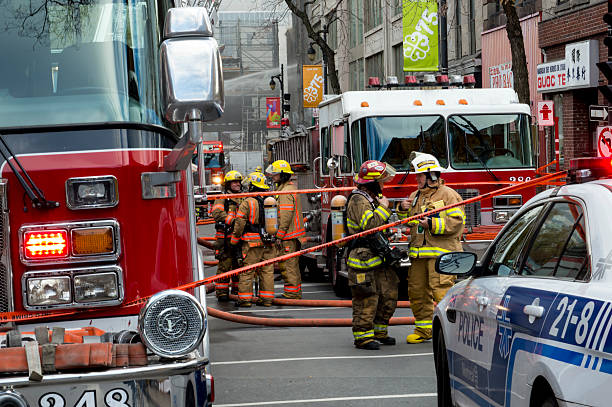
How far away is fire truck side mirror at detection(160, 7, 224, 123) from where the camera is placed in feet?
14.2

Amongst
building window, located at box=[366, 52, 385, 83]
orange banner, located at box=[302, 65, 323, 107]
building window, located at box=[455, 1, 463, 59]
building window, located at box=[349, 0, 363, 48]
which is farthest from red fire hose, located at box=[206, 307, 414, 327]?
building window, located at box=[349, 0, 363, 48]

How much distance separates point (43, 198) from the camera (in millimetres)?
4785

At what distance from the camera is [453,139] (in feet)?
48.4

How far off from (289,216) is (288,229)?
0.20m

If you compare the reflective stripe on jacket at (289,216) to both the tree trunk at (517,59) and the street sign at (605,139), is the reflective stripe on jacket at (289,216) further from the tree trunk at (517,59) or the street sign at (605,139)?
the tree trunk at (517,59)

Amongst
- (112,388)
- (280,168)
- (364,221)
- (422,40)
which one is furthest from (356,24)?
(112,388)

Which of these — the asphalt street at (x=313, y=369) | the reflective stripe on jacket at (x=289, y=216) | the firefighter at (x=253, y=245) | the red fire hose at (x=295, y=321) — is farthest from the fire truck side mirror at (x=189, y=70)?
the reflective stripe on jacket at (x=289, y=216)

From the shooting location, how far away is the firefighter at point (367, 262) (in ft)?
34.2

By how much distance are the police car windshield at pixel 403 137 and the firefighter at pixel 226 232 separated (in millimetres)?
2269

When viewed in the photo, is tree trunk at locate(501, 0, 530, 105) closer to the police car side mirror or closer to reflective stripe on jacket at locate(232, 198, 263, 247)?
reflective stripe on jacket at locate(232, 198, 263, 247)

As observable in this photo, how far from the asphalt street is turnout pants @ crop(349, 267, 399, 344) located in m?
0.22

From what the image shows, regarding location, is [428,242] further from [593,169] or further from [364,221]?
[593,169]

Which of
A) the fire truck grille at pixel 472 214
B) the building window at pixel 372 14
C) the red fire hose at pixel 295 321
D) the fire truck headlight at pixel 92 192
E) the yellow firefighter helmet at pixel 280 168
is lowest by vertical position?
the red fire hose at pixel 295 321

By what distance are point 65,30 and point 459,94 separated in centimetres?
1056
